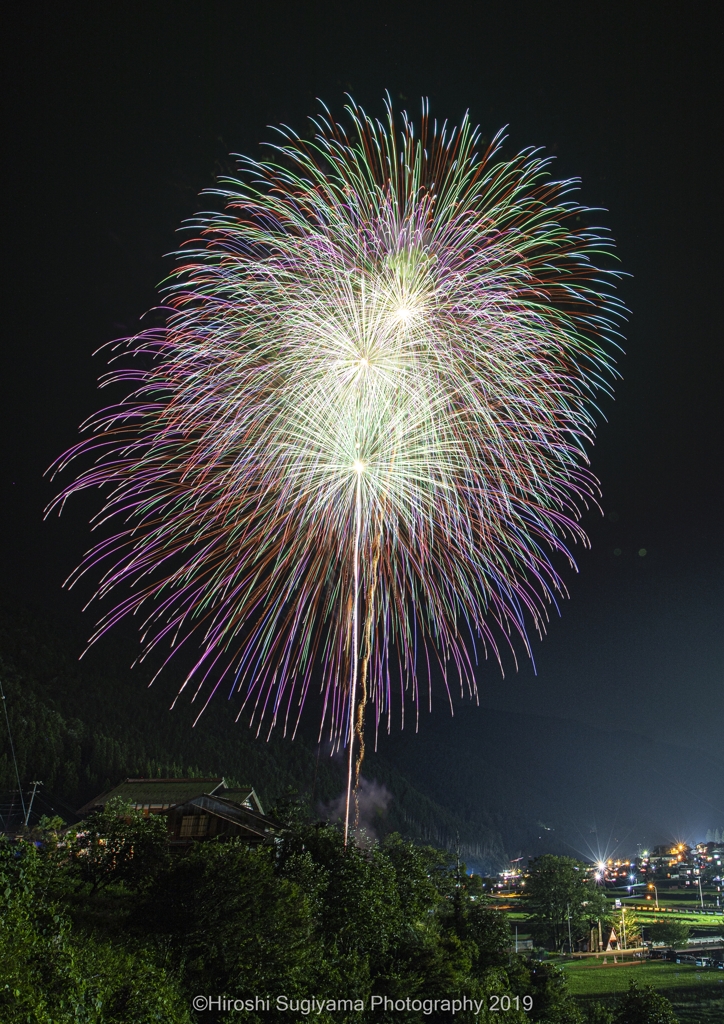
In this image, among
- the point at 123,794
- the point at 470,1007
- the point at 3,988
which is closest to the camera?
the point at 3,988

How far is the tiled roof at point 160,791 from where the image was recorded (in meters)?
51.0

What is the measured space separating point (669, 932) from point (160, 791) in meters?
61.8

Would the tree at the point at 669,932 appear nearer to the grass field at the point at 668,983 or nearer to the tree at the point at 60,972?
the grass field at the point at 668,983

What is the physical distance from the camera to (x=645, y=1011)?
36.5 metres

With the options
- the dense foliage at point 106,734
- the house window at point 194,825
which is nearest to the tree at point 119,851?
the house window at point 194,825

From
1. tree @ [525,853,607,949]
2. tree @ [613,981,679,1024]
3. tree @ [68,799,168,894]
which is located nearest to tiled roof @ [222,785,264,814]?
tree @ [613,981,679,1024]

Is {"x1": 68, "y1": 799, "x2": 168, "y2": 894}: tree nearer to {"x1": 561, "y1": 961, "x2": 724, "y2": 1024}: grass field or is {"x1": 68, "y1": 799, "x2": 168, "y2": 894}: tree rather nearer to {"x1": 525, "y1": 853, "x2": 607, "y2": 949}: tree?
{"x1": 561, "y1": 961, "x2": 724, "y2": 1024}: grass field

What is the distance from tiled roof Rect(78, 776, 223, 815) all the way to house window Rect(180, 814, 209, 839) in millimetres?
15683

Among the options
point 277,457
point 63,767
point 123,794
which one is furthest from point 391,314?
point 63,767

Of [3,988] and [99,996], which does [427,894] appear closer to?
[99,996]

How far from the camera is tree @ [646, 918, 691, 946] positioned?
78.3m

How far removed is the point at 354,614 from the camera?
79.8 feet

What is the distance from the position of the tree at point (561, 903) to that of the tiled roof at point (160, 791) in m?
45.5

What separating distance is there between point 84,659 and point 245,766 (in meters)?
50.2
